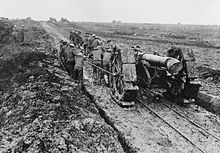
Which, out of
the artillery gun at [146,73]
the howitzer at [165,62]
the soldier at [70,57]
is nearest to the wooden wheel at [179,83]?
the artillery gun at [146,73]

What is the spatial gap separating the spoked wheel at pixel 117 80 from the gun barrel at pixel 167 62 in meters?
0.86

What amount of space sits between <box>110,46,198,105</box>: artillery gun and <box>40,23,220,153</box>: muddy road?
1.48ft

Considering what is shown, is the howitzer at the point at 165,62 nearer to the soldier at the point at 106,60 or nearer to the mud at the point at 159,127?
the mud at the point at 159,127

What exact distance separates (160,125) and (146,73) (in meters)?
2.30

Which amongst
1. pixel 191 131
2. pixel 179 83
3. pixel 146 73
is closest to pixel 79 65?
pixel 146 73

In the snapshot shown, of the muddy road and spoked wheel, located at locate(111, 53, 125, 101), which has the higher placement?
spoked wheel, located at locate(111, 53, 125, 101)

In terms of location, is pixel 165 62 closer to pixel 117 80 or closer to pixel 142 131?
pixel 117 80

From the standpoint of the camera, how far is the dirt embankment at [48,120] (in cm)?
485

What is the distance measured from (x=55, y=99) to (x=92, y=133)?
1877 mm

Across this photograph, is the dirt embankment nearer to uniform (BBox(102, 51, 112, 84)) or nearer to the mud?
the mud

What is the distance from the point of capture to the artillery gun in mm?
7689

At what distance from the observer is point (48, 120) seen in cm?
565

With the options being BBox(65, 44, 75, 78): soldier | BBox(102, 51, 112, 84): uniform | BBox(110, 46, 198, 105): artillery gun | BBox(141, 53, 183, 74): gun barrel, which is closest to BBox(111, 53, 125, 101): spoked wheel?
BBox(110, 46, 198, 105): artillery gun

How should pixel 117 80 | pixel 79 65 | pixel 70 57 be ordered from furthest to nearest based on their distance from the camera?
pixel 70 57
pixel 79 65
pixel 117 80
